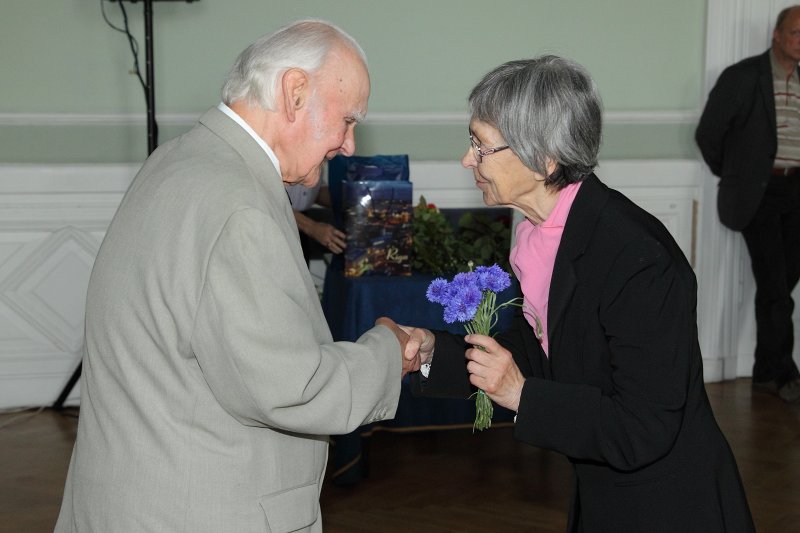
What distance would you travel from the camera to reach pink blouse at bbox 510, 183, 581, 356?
214 cm

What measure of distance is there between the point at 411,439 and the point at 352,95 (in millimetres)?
3316

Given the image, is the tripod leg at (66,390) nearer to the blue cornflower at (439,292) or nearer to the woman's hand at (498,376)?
the blue cornflower at (439,292)

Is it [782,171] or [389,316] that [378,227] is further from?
[782,171]

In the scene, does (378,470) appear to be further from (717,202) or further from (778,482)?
(717,202)

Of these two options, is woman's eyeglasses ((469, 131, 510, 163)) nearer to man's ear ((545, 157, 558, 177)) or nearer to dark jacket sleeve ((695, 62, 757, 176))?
man's ear ((545, 157, 558, 177))

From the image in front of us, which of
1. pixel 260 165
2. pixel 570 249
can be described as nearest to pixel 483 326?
pixel 570 249

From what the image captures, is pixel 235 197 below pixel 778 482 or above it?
above

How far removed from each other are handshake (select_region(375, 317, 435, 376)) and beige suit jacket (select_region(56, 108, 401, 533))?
0.25 metres

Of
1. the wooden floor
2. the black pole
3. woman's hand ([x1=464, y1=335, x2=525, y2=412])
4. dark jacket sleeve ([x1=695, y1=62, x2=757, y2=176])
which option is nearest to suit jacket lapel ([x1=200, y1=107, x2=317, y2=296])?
woman's hand ([x1=464, y1=335, x2=525, y2=412])

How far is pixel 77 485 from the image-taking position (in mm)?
1794

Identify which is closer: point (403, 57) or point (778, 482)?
point (778, 482)

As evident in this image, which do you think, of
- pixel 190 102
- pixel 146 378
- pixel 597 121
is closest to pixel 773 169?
pixel 190 102

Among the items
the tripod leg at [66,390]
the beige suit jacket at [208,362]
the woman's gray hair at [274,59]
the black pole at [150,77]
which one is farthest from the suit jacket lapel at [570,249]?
the tripod leg at [66,390]

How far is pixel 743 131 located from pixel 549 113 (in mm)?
→ 3904
